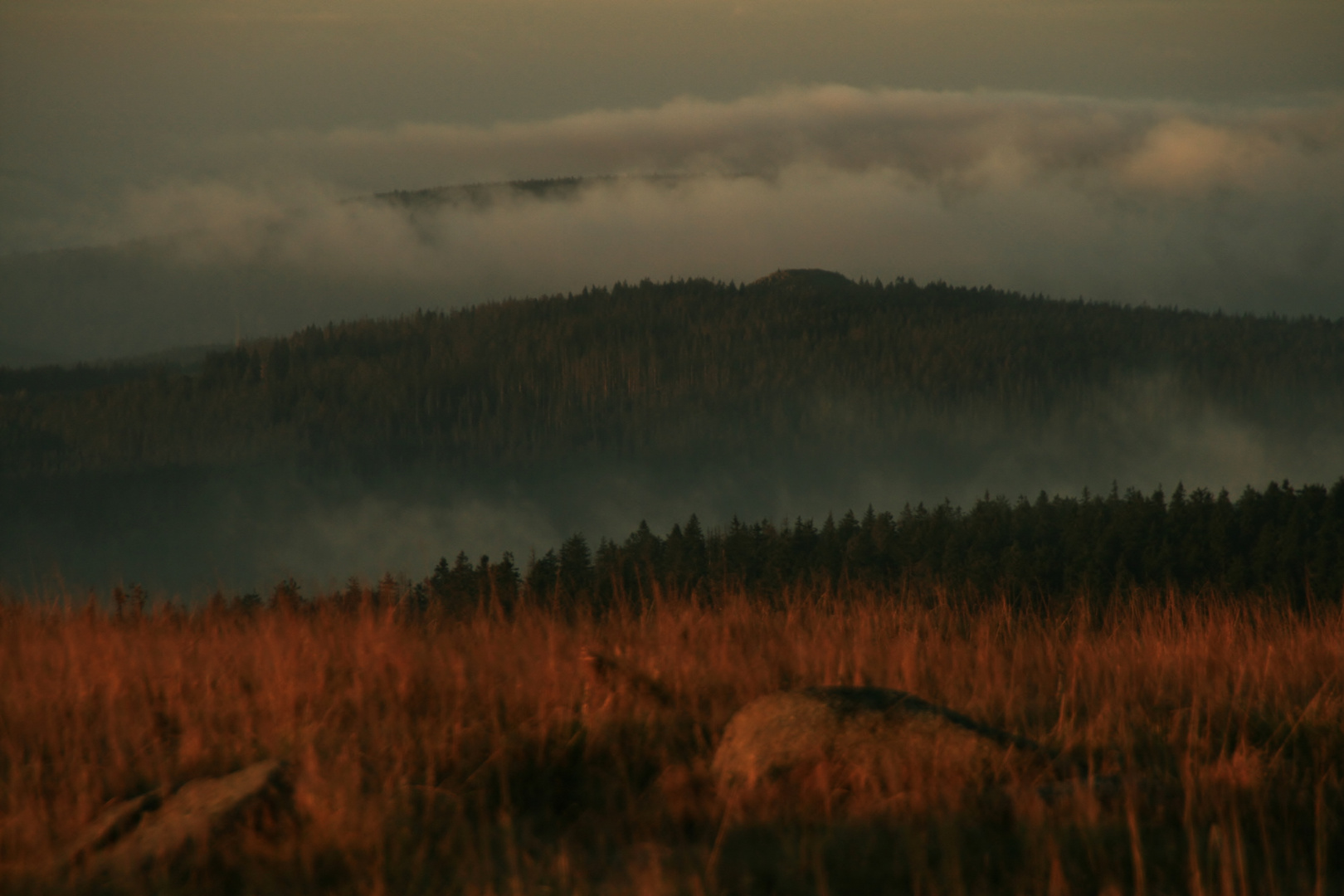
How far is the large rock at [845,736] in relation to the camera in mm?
4543

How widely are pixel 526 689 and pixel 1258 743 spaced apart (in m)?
3.19

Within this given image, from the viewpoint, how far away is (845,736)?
15.2 feet

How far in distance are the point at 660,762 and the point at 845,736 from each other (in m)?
0.75

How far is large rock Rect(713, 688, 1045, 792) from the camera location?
454 centimetres

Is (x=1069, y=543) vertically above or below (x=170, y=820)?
below

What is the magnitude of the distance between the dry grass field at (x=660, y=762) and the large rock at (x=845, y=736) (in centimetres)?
6

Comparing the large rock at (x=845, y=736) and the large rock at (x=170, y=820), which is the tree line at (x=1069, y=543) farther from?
the large rock at (x=170, y=820)

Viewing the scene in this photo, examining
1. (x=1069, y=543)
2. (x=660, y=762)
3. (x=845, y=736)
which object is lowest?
(x=1069, y=543)

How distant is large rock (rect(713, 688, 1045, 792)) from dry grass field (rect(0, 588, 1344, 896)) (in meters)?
0.06

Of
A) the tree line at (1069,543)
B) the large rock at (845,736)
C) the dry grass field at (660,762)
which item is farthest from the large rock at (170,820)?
the tree line at (1069,543)

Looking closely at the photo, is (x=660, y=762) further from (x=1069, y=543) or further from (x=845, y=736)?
(x=1069, y=543)

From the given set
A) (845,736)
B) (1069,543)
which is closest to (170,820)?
(845,736)

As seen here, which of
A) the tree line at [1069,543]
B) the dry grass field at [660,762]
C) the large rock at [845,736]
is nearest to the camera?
the dry grass field at [660,762]

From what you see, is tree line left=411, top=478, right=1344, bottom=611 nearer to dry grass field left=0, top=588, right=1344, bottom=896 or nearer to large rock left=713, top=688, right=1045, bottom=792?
dry grass field left=0, top=588, right=1344, bottom=896
